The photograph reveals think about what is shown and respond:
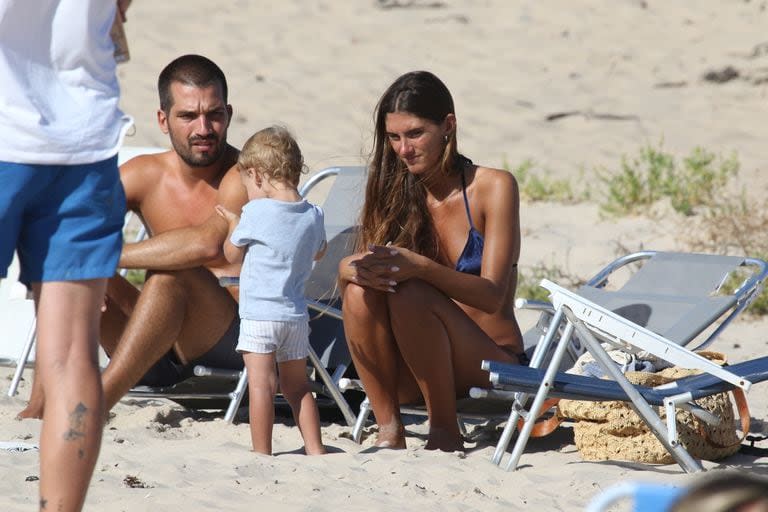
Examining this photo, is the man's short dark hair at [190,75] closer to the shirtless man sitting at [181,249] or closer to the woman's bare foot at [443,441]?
the shirtless man sitting at [181,249]

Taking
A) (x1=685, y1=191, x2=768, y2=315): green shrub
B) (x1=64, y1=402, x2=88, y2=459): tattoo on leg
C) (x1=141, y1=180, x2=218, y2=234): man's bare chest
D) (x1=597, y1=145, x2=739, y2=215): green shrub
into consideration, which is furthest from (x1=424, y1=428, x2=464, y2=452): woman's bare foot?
(x1=597, y1=145, x2=739, y2=215): green shrub

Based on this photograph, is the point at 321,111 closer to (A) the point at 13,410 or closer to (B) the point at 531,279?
(B) the point at 531,279

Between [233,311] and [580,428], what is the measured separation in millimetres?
1230

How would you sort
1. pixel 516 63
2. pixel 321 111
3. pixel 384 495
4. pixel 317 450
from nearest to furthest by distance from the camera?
pixel 384 495
pixel 317 450
pixel 321 111
pixel 516 63

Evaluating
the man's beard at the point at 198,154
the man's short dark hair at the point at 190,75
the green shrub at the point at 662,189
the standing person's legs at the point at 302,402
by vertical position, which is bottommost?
the standing person's legs at the point at 302,402

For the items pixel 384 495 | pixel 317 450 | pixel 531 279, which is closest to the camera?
pixel 384 495

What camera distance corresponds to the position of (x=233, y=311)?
473 centimetres

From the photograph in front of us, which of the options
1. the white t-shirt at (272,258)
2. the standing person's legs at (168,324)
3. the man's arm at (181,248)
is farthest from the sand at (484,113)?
the man's arm at (181,248)

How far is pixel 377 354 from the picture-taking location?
4.39 metres

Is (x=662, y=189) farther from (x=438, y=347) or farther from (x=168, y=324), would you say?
(x=168, y=324)

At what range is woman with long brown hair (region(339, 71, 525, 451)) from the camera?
4293 millimetres

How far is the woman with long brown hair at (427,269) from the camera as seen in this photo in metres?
4.29

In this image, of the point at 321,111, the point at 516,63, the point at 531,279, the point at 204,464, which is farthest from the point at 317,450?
the point at 516,63

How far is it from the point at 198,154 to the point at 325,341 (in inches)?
32.9
